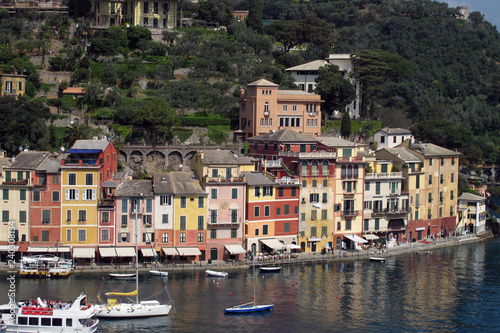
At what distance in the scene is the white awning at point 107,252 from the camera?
76.4m

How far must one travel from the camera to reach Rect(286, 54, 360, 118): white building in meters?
130

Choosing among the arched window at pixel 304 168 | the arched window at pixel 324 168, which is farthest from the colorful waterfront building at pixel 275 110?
the arched window at pixel 304 168

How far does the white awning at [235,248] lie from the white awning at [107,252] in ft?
36.2

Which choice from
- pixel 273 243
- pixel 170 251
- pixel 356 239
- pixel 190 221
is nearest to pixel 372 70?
pixel 356 239

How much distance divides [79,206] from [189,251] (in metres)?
11.2

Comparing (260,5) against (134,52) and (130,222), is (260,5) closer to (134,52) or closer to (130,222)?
(134,52)

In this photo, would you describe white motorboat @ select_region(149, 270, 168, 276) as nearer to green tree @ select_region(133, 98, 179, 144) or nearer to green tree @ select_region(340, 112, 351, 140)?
green tree @ select_region(133, 98, 179, 144)

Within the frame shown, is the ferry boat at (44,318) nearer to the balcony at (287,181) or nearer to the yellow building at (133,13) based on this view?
the balcony at (287,181)

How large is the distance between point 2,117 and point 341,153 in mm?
41705

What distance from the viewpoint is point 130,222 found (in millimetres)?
79062

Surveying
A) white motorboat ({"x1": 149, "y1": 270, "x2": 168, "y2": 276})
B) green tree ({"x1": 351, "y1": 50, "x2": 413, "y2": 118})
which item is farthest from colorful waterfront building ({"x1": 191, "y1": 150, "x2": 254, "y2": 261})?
green tree ({"x1": 351, "y1": 50, "x2": 413, "y2": 118})

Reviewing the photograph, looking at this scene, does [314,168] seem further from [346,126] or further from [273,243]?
[346,126]

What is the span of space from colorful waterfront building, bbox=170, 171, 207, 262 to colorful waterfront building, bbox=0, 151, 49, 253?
525 inches

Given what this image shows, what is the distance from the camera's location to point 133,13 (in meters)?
136
